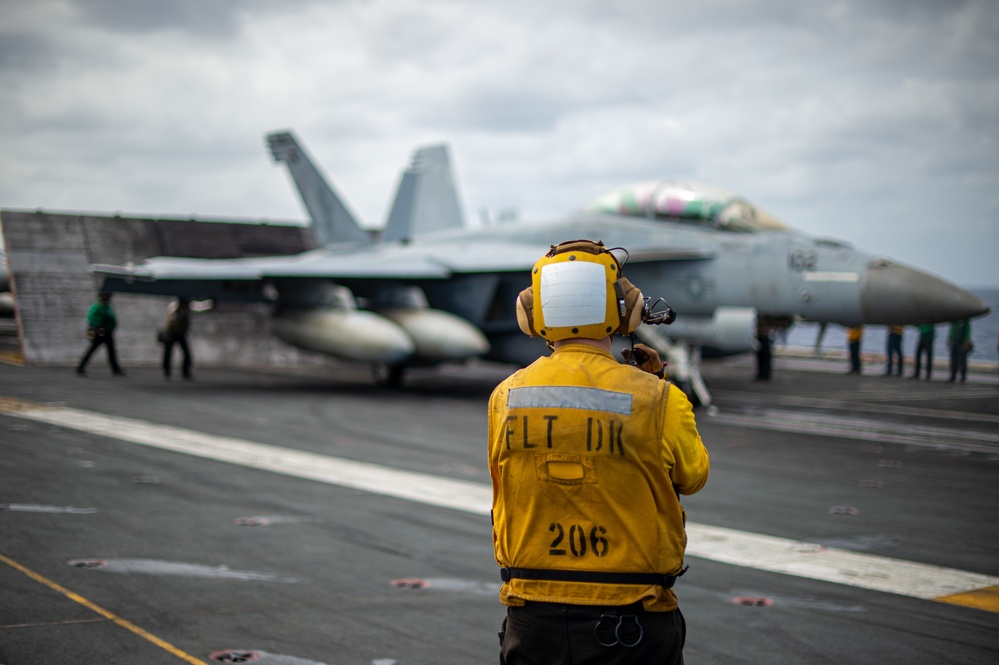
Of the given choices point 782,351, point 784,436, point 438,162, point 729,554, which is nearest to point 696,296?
point 784,436

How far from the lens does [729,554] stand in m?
6.81

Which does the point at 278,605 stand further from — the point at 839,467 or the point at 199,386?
the point at 199,386

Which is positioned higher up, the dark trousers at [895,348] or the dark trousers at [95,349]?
the dark trousers at [95,349]

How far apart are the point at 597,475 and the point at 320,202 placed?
19757 millimetres

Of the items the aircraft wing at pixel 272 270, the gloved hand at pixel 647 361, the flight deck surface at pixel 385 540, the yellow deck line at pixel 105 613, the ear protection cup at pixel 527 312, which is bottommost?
the flight deck surface at pixel 385 540

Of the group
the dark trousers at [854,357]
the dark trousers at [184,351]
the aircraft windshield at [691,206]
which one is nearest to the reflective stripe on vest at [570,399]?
the aircraft windshield at [691,206]

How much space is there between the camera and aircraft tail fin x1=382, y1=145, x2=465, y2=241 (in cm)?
2398

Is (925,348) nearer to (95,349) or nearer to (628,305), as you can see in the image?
(95,349)

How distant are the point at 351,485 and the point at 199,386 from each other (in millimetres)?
9491

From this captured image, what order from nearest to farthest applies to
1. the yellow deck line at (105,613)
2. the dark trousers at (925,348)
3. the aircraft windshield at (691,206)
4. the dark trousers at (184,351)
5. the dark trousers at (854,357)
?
the yellow deck line at (105,613) → the aircraft windshield at (691,206) → the dark trousers at (184,351) → the dark trousers at (925,348) → the dark trousers at (854,357)

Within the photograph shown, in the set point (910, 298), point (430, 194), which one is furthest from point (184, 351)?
point (910, 298)

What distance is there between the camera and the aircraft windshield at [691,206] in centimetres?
1528

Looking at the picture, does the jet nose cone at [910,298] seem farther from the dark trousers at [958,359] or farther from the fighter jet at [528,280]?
the dark trousers at [958,359]

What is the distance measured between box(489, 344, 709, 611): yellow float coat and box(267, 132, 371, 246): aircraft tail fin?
1933 cm
